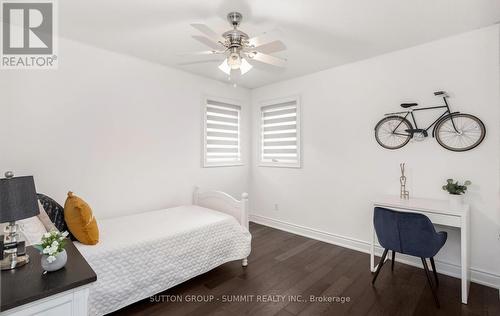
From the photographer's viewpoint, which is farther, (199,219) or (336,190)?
(336,190)

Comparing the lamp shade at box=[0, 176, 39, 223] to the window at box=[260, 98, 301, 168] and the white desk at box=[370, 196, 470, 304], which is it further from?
the window at box=[260, 98, 301, 168]

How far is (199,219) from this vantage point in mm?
2754

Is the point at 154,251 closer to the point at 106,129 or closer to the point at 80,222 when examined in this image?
the point at 80,222

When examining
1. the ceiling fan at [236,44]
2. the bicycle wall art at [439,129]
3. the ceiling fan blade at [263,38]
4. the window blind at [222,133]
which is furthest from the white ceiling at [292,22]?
the window blind at [222,133]

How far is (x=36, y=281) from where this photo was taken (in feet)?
3.59

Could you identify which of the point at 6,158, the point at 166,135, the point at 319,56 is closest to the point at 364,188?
the point at 319,56

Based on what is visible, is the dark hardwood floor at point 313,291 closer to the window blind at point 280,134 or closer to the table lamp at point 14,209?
the table lamp at point 14,209

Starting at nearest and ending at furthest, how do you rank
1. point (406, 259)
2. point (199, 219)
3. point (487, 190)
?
point (487, 190) → point (199, 219) → point (406, 259)

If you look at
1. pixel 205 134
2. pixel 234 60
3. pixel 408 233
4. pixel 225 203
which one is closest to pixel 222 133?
pixel 205 134

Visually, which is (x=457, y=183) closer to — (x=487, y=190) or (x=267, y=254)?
(x=487, y=190)

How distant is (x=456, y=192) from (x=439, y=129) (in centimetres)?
71

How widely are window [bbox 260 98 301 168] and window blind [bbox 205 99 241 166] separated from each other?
0.49 meters

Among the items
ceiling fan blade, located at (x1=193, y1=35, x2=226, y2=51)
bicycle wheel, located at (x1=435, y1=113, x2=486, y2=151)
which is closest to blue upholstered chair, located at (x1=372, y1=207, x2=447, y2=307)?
bicycle wheel, located at (x1=435, y1=113, x2=486, y2=151)

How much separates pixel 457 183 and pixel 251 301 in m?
2.46
